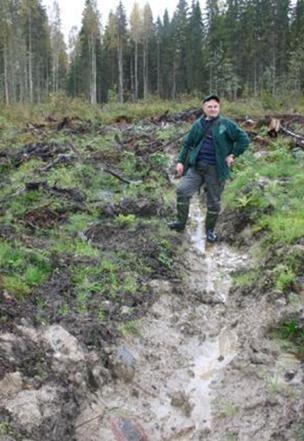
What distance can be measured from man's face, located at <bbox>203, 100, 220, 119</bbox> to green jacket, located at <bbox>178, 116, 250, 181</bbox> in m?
0.14

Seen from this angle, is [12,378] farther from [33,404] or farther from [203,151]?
[203,151]

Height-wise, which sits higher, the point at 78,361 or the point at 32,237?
the point at 32,237

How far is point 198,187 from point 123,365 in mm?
3868

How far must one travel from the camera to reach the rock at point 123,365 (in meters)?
4.52

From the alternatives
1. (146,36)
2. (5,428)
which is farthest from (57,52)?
(5,428)

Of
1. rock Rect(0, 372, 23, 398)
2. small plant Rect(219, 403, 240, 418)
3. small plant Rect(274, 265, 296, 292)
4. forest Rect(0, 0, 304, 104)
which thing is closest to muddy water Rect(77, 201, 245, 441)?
small plant Rect(219, 403, 240, 418)

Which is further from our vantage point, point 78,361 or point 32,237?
point 32,237

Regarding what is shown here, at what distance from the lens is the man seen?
24.4 feet

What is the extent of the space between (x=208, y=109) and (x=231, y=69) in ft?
155

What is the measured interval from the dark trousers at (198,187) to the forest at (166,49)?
117 ft

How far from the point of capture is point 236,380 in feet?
15.0

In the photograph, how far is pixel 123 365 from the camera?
4.59m

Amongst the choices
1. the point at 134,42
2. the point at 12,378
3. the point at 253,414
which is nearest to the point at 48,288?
the point at 12,378

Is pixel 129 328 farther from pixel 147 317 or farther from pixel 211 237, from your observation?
pixel 211 237
